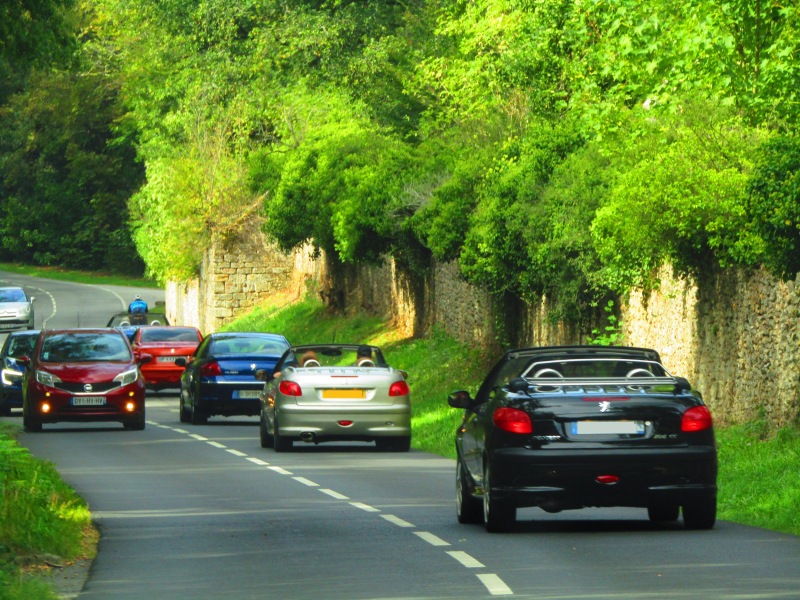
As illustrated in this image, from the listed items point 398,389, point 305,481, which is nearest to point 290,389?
point 398,389

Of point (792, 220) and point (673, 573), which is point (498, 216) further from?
point (673, 573)

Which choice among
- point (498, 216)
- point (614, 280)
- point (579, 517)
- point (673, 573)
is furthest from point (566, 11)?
point (673, 573)

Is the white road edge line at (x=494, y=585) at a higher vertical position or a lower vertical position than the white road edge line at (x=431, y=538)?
higher

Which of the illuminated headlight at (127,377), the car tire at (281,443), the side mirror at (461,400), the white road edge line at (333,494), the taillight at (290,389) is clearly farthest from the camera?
the illuminated headlight at (127,377)

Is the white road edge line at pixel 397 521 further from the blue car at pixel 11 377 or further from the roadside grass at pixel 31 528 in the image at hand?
the blue car at pixel 11 377

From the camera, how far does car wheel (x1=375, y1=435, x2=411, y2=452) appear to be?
998 inches

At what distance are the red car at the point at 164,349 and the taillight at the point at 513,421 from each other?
91.5 ft

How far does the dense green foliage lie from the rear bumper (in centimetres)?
535

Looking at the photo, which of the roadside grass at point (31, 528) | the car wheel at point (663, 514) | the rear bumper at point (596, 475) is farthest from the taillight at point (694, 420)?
the roadside grass at point (31, 528)

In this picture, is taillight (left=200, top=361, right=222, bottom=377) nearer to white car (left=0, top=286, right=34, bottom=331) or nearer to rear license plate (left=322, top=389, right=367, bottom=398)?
rear license plate (left=322, top=389, right=367, bottom=398)

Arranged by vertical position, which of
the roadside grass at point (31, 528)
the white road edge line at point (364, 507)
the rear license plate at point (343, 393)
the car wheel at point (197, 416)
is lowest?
the car wheel at point (197, 416)

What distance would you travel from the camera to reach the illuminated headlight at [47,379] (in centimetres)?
2919

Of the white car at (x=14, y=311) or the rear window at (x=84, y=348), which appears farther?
the white car at (x=14, y=311)

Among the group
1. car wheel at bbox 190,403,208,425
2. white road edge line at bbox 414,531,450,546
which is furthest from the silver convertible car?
white road edge line at bbox 414,531,450,546
